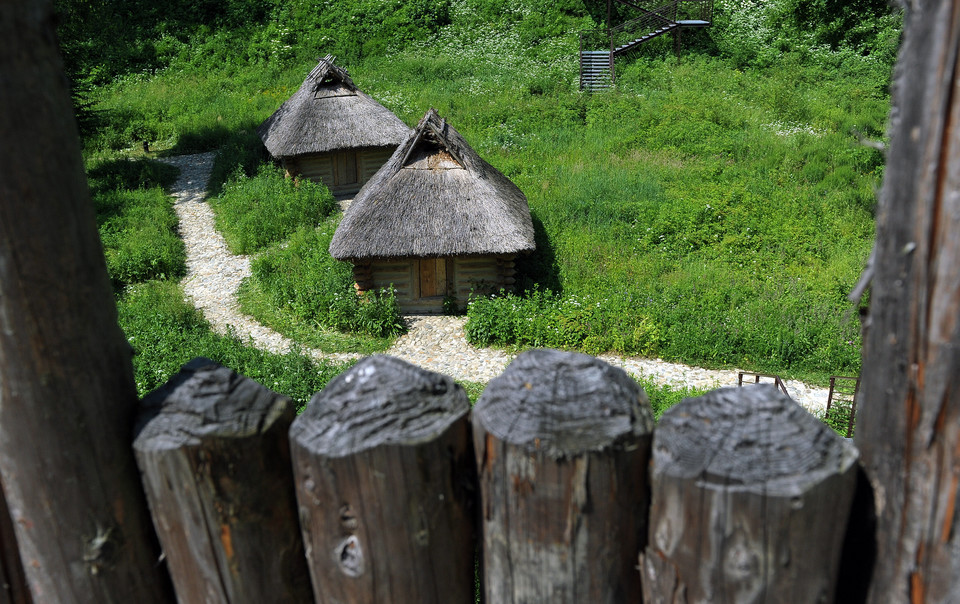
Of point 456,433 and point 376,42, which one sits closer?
point 456,433

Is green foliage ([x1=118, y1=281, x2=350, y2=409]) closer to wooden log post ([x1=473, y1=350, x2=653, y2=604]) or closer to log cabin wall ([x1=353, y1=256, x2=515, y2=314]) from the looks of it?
log cabin wall ([x1=353, y1=256, x2=515, y2=314])

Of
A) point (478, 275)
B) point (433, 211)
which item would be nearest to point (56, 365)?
point (433, 211)

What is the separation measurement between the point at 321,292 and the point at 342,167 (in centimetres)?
697

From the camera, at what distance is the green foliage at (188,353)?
9094 millimetres

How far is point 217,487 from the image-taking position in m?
1.63

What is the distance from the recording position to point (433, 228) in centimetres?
1245

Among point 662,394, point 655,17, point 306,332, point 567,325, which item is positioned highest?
point 655,17

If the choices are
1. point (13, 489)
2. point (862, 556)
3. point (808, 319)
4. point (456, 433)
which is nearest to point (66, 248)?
point (13, 489)

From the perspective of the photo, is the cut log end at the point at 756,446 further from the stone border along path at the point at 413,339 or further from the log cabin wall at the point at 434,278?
the log cabin wall at the point at 434,278

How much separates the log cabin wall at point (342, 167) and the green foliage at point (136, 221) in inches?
134

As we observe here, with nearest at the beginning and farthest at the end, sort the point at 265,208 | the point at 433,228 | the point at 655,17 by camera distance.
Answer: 1. the point at 433,228
2. the point at 265,208
3. the point at 655,17

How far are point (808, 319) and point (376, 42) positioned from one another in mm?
21660

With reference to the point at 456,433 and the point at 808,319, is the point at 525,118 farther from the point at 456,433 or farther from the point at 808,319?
the point at 456,433

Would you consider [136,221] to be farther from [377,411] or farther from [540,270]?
[377,411]
